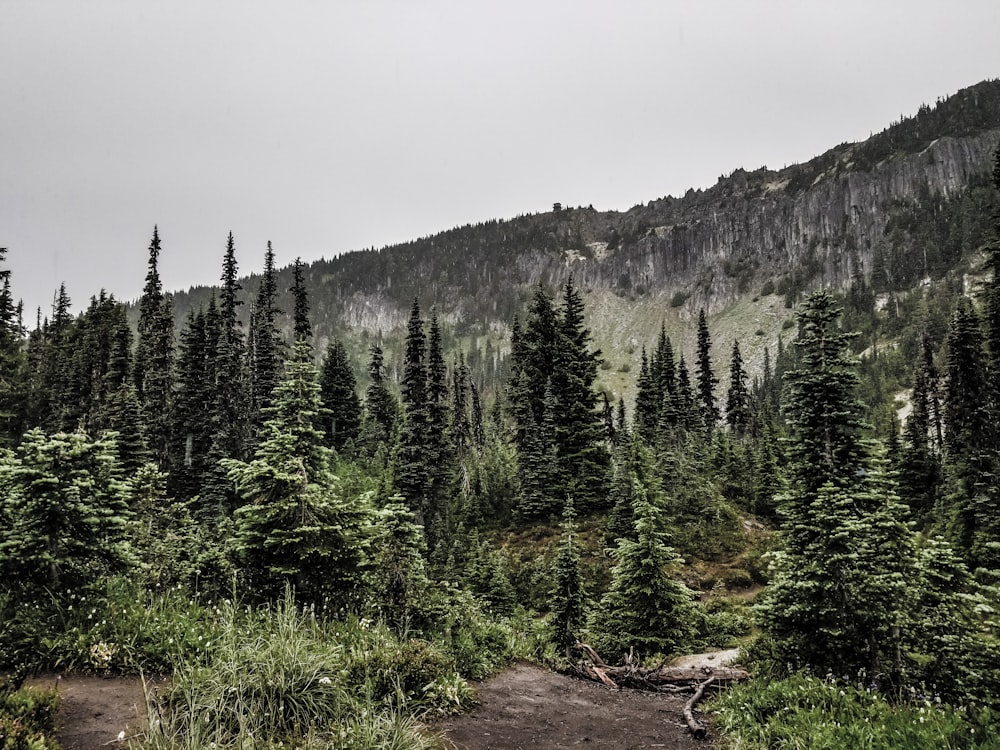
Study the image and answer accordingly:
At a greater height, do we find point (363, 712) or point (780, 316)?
point (780, 316)

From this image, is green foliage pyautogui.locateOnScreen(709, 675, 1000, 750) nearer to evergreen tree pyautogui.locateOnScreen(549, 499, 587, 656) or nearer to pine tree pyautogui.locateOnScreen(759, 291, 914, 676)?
pine tree pyautogui.locateOnScreen(759, 291, 914, 676)

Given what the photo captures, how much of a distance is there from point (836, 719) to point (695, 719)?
2.67 m

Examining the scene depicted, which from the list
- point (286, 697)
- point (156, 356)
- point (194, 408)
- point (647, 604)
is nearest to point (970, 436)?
point (647, 604)

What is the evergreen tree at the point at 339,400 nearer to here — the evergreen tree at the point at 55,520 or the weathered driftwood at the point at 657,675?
the weathered driftwood at the point at 657,675

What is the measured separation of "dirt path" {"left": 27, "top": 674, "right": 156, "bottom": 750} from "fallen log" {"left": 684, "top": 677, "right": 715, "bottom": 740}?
7888 millimetres

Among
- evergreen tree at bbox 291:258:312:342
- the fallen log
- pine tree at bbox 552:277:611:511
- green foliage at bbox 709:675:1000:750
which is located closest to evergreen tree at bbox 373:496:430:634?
the fallen log

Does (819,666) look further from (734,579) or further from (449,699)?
(734,579)

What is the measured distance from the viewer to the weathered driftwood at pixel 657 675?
38.4 feet

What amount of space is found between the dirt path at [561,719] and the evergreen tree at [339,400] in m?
55.2

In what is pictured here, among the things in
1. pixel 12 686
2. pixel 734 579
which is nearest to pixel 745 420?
pixel 734 579

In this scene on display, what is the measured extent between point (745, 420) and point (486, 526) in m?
40.1

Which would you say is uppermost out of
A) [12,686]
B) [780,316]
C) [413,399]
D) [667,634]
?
[780,316]

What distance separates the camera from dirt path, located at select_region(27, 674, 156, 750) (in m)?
5.42

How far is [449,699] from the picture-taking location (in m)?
8.36
